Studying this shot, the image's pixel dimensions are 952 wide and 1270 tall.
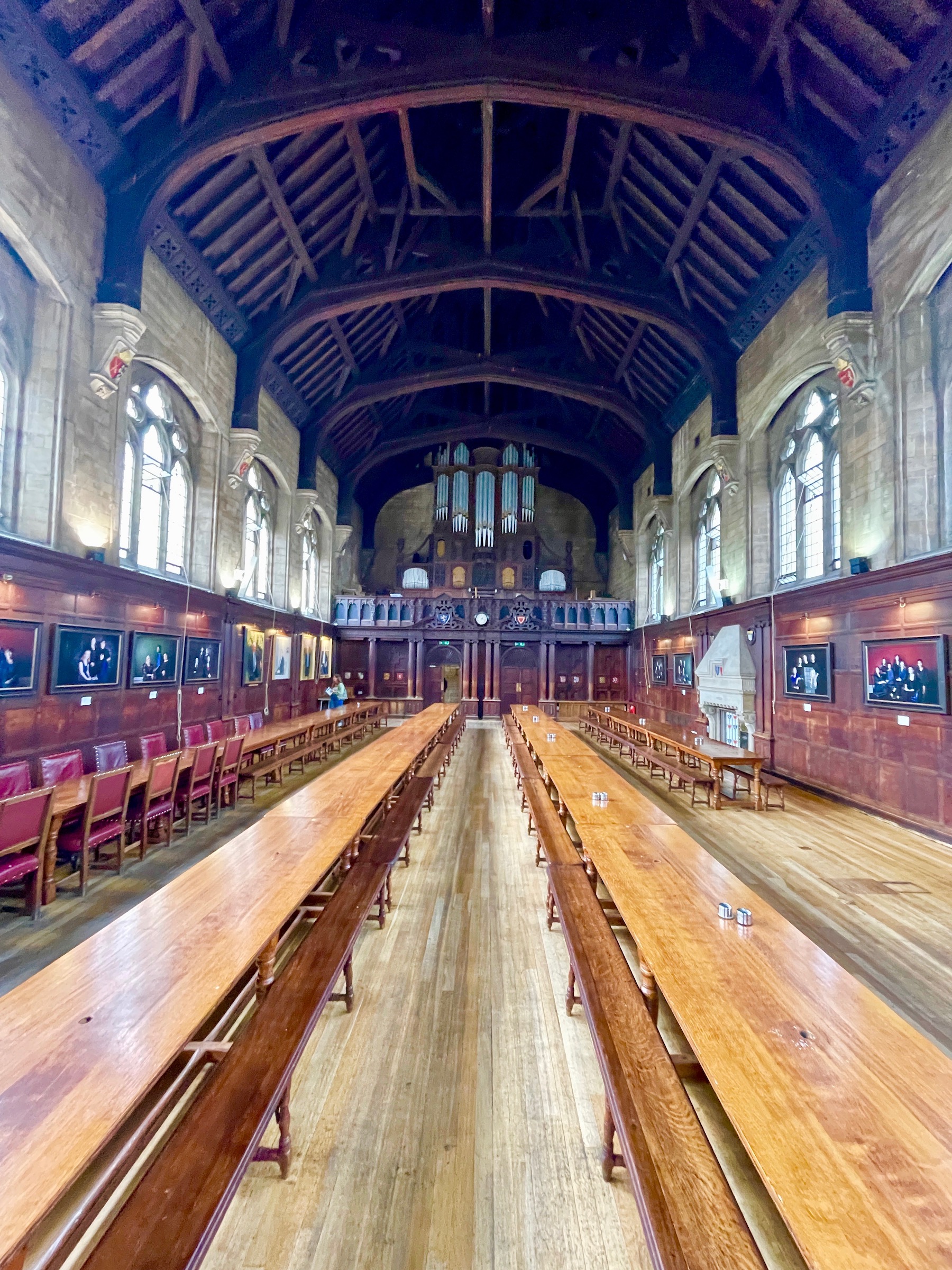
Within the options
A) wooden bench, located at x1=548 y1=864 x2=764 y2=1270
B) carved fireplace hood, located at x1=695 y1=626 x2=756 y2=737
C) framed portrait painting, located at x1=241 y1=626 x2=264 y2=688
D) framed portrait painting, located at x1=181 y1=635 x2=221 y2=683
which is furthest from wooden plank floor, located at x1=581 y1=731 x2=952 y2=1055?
framed portrait painting, located at x1=241 y1=626 x2=264 y2=688

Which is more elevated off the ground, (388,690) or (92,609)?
(92,609)

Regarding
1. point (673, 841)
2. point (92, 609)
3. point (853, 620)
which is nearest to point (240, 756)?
point (92, 609)

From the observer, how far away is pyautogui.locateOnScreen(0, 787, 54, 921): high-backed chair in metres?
3.88

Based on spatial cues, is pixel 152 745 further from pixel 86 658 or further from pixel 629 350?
pixel 629 350

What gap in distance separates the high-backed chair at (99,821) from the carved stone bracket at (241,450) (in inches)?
318

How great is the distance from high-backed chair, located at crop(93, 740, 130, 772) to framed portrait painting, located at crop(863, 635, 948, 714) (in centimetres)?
975

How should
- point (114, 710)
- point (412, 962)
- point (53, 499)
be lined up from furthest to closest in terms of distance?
point (114, 710), point (53, 499), point (412, 962)

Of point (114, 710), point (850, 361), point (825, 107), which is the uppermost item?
point (825, 107)

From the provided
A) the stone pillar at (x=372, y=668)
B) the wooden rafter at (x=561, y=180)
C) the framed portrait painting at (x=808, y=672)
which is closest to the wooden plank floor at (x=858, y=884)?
the framed portrait painting at (x=808, y=672)

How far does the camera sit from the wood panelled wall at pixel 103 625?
21.4ft

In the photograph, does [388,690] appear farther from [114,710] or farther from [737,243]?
[737,243]

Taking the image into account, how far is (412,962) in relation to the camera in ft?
12.2

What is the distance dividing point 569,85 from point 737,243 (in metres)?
4.42

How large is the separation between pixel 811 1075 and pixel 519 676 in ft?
62.0
